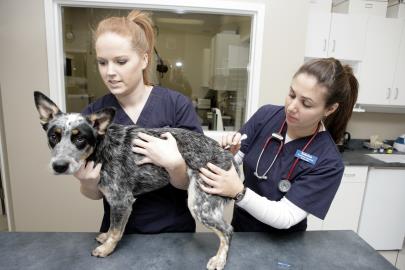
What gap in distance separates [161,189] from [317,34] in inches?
93.3

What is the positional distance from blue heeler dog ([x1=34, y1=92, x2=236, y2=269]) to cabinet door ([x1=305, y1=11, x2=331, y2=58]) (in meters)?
2.08

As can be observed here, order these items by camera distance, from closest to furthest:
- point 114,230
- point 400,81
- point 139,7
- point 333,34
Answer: point 114,230, point 139,7, point 333,34, point 400,81

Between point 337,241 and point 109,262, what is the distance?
3.44 feet

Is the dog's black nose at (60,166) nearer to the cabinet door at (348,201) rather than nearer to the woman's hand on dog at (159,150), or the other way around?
the woman's hand on dog at (159,150)

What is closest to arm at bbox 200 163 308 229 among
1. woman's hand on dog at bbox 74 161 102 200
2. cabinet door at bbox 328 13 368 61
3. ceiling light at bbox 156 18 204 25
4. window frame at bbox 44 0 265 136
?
woman's hand on dog at bbox 74 161 102 200

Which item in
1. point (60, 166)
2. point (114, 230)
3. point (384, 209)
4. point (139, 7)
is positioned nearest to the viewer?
point (60, 166)

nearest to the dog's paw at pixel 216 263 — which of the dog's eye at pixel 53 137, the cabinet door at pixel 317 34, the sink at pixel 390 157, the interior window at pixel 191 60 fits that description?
the dog's eye at pixel 53 137

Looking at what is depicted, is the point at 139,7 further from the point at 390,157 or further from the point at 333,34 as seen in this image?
the point at 390,157

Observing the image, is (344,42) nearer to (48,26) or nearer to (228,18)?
(228,18)

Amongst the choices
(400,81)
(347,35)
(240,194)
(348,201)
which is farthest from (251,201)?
(400,81)

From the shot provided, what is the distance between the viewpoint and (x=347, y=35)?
2.75 meters

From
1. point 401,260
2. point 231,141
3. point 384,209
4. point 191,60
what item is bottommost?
point 401,260

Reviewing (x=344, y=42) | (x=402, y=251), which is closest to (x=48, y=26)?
(x=344, y=42)

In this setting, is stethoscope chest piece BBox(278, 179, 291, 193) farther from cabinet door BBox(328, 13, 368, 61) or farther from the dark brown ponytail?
cabinet door BBox(328, 13, 368, 61)
